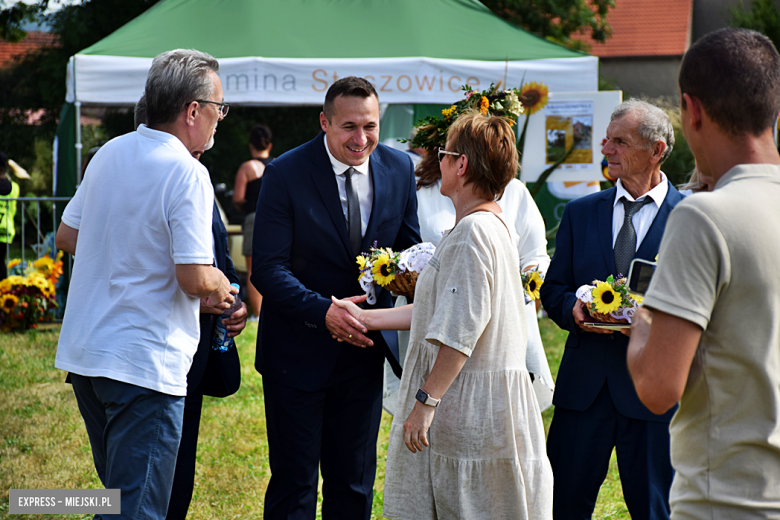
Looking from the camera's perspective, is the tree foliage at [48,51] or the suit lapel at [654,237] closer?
the suit lapel at [654,237]

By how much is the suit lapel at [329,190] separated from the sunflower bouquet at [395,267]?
17 cm

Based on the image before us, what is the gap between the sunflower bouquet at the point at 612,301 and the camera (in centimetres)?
256

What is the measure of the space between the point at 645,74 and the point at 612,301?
26.8m

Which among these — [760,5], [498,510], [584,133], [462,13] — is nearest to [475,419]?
[498,510]

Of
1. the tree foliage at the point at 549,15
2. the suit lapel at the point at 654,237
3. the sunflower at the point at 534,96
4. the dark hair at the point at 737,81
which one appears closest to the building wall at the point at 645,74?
the tree foliage at the point at 549,15

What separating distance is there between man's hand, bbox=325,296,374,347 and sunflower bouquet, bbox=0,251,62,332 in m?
6.12

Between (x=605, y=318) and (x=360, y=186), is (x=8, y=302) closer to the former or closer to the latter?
(x=360, y=186)

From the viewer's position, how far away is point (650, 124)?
2.83 m

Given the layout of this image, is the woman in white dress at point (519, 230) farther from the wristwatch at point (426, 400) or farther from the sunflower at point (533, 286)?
the wristwatch at point (426, 400)

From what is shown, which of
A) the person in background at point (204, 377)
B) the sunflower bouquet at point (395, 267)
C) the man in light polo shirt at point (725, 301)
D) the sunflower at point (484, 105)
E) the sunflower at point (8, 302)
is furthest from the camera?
the sunflower at point (8, 302)

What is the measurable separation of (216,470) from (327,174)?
7.65ft

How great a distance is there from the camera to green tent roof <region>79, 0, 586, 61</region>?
8273 mm

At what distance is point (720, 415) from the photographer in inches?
55.5

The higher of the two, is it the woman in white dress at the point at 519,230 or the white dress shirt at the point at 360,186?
the white dress shirt at the point at 360,186
